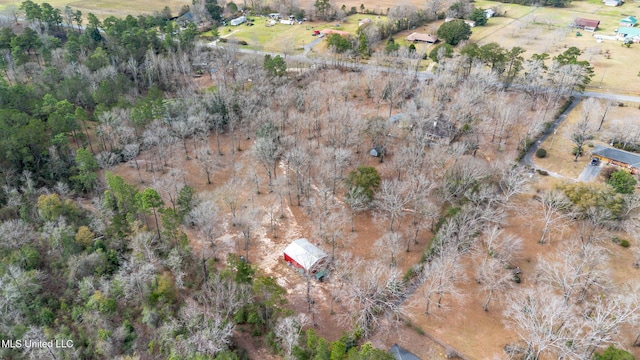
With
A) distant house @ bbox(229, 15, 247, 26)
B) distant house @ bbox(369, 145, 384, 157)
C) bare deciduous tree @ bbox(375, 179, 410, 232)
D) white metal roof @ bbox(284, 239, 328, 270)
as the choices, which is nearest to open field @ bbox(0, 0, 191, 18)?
distant house @ bbox(229, 15, 247, 26)

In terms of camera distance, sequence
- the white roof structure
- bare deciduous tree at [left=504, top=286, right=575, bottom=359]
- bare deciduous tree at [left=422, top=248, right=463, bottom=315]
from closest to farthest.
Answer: bare deciduous tree at [left=504, top=286, right=575, bottom=359], bare deciduous tree at [left=422, top=248, right=463, bottom=315], the white roof structure

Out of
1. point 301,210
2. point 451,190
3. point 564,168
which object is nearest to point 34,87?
point 301,210

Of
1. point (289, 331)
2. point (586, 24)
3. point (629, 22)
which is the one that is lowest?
point (289, 331)

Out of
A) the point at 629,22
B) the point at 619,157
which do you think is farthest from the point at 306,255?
the point at 629,22

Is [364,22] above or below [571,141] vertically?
above

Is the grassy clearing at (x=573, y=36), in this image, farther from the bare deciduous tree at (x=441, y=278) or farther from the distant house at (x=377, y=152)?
the bare deciduous tree at (x=441, y=278)

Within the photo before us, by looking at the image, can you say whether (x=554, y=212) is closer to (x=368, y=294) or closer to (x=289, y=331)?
(x=368, y=294)

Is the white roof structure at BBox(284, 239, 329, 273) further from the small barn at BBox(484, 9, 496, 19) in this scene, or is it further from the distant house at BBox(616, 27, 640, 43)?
the small barn at BBox(484, 9, 496, 19)
